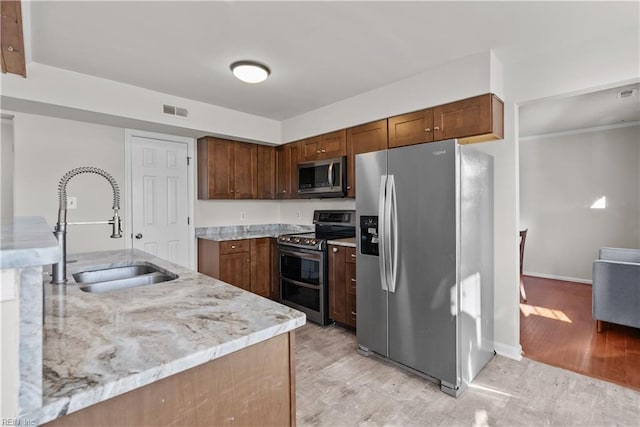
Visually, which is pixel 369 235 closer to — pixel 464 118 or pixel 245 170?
pixel 464 118

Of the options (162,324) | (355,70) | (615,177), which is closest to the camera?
(162,324)

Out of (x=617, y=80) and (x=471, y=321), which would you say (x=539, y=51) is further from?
(x=471, y=321)

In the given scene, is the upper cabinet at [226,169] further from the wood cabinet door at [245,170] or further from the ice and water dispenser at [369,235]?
the ice and water dispenser at [369,235]

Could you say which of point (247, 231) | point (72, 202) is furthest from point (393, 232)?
point (72, 202)

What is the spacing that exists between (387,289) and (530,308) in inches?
103

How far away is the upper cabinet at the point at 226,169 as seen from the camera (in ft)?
13.2

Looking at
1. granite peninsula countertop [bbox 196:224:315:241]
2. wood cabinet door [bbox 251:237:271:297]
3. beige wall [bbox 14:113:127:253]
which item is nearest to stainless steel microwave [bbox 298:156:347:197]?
granite peninsula countertop [bbox 196:224:315:241]

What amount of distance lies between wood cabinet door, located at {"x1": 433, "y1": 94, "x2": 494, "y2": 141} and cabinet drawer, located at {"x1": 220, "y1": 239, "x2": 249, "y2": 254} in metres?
2.50

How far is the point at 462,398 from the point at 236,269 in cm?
269

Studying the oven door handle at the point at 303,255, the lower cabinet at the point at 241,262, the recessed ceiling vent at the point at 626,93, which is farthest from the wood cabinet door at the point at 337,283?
the recessed ceiling vent at the point at 626,93

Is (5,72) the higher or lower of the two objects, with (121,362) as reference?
higher

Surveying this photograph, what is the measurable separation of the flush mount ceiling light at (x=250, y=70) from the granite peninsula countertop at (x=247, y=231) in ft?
6.29

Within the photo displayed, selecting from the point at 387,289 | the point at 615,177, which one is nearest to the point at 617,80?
the point at 387,289

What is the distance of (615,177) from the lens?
191 inches
